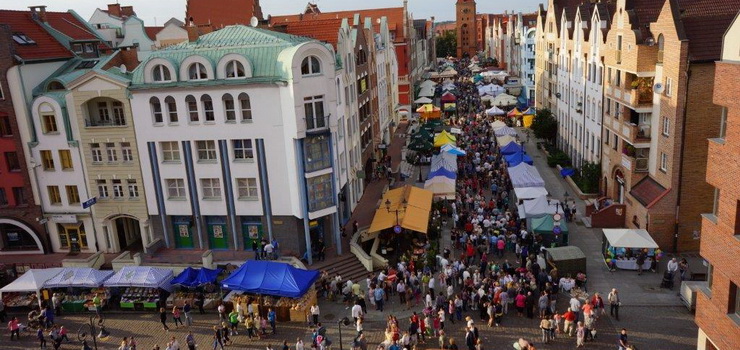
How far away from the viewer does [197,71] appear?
33844 mm

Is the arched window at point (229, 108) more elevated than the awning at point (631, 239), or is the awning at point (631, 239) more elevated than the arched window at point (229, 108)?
the arched window at point (229, 108)

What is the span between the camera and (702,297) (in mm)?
19406

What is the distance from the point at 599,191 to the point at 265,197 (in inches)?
1026

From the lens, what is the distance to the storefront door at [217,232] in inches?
1438

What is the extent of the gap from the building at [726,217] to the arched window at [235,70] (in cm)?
2414

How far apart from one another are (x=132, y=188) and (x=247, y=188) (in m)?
7.99

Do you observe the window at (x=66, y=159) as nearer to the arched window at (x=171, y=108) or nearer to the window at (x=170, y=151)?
the window at (x=170, y=151)

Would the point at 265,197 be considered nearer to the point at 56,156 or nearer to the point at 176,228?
the point at 176,228

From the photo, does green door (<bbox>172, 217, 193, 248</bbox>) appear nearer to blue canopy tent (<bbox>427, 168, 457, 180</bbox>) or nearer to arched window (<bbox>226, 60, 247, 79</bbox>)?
arched window (<bbox>226, 60, 247, 79</bbox>)

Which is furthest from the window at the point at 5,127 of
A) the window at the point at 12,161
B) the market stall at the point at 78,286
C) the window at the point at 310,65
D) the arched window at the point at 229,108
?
the window at the point at 310,65

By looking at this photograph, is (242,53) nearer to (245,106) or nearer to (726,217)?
(245,106)

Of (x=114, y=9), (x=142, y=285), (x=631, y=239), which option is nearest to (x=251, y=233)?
(x=142, y=285)

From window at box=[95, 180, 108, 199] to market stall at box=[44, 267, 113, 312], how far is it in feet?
20.9

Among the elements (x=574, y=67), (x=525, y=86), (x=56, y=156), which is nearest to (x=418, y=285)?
(x=56, y=156)
